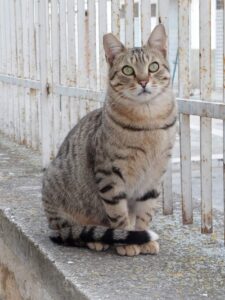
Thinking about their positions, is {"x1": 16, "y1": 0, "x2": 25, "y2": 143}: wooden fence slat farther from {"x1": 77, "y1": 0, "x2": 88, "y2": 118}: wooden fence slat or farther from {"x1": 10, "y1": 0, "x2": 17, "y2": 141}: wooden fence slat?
{"x1": 77, "y1": 0, "x2": 88, "y2": 118}: wooden fence slat

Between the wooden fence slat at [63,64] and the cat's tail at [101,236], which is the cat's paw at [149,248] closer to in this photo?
the cat's tail at [101,236]

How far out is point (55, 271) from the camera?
2.95 m

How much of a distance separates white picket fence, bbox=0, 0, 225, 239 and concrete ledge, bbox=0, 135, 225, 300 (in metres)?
0.22

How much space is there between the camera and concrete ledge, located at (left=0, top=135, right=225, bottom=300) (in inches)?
106

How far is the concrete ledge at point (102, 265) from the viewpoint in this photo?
2.69 m

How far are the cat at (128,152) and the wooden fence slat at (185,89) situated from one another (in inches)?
10.4

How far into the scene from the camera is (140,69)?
2.99 metres

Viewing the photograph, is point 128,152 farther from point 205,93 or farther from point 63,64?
point 63,64

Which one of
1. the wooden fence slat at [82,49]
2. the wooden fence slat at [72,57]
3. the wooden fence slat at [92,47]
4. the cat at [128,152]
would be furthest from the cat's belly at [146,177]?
the wooden fence slat at [72,57]

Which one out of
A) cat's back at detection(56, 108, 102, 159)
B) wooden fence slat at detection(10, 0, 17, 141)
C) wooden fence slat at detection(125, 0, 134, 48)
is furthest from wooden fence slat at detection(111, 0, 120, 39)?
wooden fence slat at detection(10, 0, 17, 141)

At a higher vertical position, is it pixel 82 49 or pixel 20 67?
pixel 82 49

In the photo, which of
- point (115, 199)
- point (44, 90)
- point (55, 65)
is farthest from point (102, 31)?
point (115, 199)

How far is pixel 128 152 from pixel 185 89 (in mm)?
593

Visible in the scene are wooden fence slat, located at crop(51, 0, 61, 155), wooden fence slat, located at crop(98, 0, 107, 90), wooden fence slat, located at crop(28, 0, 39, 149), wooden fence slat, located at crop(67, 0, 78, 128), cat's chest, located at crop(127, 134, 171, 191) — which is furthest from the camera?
wooden fence slat, located at crop(28, 0, 39, 149)
